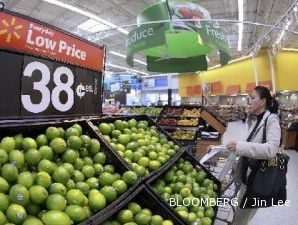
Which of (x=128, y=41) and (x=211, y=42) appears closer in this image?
(x=211, y=42)

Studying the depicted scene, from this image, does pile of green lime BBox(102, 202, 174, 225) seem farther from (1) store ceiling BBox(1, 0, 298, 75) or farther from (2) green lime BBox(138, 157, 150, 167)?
(1) store ceiling BBox(1, 0, 298, 75)

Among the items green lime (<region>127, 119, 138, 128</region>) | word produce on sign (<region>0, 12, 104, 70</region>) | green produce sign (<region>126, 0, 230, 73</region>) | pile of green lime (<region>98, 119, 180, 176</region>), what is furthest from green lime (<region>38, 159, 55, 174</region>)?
green produce sign (<region>126, 0, 230, 73</region>)

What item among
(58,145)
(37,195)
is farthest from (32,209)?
(58,145)

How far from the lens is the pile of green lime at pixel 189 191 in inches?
82.5

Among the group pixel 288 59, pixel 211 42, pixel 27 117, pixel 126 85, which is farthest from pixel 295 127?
pixel 126 85

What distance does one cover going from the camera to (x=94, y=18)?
Result: 43.4 feet

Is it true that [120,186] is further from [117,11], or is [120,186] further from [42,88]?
[117,11]

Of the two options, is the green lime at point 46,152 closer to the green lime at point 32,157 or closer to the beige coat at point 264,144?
the green lime at point 32,157

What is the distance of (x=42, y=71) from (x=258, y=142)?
207cm

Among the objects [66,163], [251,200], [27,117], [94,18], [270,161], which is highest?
[94,18]

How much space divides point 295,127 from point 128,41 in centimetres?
752

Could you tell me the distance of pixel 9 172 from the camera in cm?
133

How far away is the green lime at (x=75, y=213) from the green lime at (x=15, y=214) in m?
0.18

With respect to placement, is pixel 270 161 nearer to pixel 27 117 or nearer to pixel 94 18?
pixel 27 117
